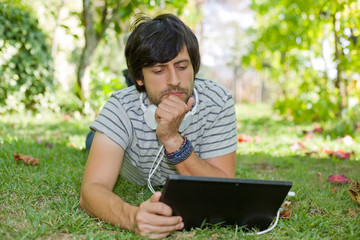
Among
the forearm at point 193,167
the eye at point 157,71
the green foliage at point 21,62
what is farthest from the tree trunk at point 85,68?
the forearm at point 193,167

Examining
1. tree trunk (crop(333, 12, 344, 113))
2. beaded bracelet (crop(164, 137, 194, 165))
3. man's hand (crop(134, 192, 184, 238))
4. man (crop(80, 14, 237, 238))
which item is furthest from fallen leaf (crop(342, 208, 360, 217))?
tree trunk (crop(333, 12, 344, 113))

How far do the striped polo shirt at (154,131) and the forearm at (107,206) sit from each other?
0.31 m

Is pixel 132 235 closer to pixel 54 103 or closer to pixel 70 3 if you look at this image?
pixel 54 103

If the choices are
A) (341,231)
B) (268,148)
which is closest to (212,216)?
(341,231)

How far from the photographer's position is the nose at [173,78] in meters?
1.96

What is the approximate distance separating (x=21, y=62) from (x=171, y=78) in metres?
4.41

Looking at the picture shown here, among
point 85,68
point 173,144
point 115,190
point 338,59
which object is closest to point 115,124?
point 173,144

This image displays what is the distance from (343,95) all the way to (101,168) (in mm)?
4999

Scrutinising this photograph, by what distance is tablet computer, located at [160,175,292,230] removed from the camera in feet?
4.91

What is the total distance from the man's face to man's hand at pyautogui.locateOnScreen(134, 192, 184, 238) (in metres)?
0.63

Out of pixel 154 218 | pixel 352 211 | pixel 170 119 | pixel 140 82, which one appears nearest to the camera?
pixel 154 218

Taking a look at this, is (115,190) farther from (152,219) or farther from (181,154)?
(152,219)

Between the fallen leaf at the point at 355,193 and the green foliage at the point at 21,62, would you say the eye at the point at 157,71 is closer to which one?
the fallen leaf at the point at 355,193

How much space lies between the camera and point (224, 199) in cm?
161
